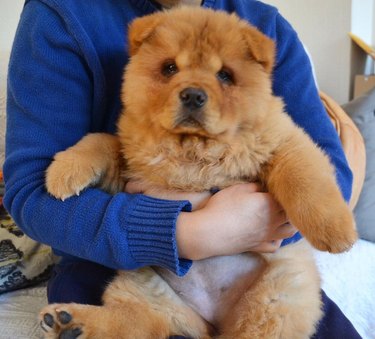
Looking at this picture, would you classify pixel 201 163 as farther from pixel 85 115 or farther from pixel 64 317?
pixel 64 317

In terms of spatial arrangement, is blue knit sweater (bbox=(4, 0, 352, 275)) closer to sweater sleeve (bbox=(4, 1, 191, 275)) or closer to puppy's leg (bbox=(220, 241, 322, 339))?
sweater sleeve (bbox=(4, 1, 191, 275))

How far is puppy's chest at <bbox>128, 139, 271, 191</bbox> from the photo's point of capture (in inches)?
43.5

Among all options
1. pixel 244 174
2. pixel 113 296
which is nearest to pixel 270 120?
pixel 244 174

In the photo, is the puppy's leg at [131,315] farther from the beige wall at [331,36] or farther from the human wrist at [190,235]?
the beige wall at [331,36]

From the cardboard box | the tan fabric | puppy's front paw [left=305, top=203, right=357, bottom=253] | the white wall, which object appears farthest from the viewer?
the cardboard box

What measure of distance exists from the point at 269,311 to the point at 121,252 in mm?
372

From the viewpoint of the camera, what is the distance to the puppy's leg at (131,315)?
1.00 metres

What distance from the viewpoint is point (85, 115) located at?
1.23 meters

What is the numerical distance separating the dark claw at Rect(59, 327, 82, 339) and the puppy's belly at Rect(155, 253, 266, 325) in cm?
27

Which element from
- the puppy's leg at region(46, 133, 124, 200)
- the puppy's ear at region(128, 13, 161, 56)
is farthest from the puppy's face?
the puppy's leg at region(46, 133, 124, 200)

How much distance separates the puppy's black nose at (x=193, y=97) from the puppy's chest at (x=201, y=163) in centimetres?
12

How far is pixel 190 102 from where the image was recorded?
39.5 inches

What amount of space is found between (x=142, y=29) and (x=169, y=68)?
117 mm

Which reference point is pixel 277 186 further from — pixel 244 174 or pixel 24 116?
pixel 24 116
